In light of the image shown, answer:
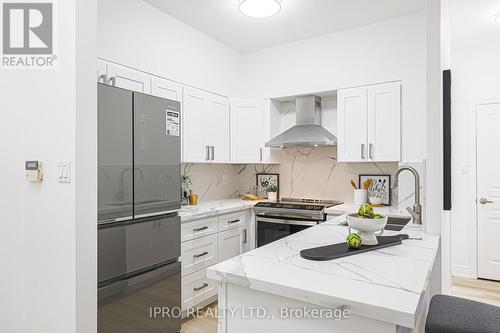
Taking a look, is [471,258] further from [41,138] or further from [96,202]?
[41,138]

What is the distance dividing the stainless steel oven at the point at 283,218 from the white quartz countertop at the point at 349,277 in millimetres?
1602

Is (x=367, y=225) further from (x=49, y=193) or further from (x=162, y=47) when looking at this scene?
(x=162, y=47)

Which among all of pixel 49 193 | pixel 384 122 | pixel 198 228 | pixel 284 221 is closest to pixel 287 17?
pixel 384 122

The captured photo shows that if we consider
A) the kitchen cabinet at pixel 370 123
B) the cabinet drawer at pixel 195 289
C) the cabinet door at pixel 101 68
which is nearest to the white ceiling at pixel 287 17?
the kitchen cabinet at pixel 370 123

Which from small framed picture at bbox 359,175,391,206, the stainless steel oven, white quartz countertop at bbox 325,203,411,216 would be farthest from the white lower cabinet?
small framed picture at bbox 359,175,391,206

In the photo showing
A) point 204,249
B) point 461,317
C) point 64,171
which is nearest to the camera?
point 461,317

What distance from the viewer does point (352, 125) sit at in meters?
3.45

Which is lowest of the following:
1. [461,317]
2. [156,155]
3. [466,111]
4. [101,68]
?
[461,317]

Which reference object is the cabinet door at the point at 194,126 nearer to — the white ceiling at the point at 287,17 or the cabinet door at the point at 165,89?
the cabinet door at the point at 165,89

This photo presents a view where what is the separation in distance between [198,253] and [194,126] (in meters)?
1.34

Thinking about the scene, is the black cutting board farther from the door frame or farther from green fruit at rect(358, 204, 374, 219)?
the door frame

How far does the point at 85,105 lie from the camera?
171 cm

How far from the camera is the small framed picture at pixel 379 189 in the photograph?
3.46 m

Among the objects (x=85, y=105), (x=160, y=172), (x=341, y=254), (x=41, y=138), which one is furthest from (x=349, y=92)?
(x=41, y=138)
